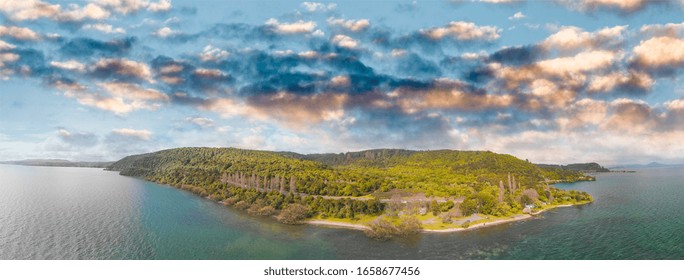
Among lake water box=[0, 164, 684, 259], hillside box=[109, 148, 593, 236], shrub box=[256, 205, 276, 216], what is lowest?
lake water box=[0, 164, 684, 259]

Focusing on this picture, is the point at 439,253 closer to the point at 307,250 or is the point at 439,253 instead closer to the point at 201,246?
the point at 307,250

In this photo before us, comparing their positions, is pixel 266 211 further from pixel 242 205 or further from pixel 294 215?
pixel 242 205

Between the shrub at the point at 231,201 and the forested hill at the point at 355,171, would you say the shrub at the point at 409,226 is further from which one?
the shrub at the point at 231,201

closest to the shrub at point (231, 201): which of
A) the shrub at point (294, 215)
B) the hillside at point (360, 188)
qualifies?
the hillside at point (360, 188)

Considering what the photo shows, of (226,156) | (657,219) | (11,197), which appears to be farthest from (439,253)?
(226,156)

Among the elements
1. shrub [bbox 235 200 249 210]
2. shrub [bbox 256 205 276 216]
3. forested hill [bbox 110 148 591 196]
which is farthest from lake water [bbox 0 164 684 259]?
forested hill [bbox 110 148 591 196]

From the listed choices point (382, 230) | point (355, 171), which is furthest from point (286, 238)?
point (355, 171)

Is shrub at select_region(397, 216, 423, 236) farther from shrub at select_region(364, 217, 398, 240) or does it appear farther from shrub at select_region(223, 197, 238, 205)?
shrub at select_region(223, 197, 238, 205)

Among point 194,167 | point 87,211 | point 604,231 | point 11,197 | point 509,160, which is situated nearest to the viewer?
point 604,231
